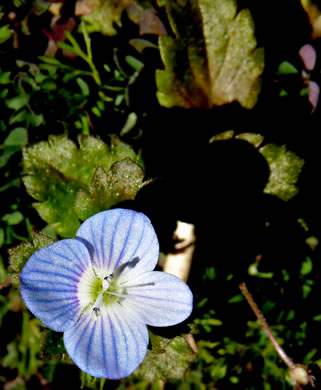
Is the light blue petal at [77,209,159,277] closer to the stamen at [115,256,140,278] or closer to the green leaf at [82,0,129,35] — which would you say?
the stamen at [115,256,140,278]

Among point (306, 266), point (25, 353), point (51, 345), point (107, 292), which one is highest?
point (107, 292)

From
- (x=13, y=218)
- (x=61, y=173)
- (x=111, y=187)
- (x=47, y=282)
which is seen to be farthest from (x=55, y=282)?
(x=13, y=218)

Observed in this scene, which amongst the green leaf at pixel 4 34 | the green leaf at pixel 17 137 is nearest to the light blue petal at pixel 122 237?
the green leaf at pixel 17 137

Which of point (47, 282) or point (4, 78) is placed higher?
point (4, 78)

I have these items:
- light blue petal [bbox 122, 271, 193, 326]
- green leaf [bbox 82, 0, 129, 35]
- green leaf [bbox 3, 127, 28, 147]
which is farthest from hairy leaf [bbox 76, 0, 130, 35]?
light blue petal [bbox 122, 271, 193, 326]

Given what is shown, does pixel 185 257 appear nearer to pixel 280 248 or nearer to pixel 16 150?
pixel 280 248

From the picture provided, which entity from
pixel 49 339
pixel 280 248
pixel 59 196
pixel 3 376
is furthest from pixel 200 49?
pixel 3 376

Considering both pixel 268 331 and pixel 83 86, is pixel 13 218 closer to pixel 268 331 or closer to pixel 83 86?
pixel 83 86
